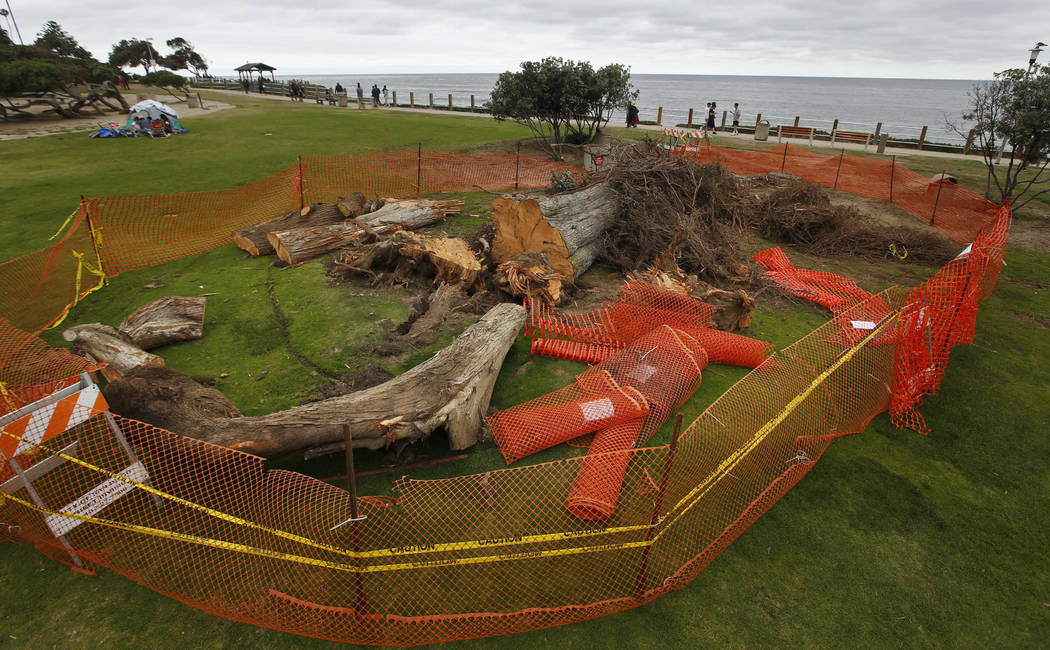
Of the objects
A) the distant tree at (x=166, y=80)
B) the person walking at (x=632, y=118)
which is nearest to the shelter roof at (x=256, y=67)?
the distant tree at (x=166, y=80)

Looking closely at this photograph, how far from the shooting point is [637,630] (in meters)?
3.37

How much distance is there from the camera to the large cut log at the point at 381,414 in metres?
4.14

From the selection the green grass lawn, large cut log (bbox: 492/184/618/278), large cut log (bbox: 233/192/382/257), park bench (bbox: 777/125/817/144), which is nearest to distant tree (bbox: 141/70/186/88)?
the green grass lawn

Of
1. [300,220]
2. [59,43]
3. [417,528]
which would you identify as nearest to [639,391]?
[417,528]

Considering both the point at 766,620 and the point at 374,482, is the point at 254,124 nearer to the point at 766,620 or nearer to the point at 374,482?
the point at 374,482

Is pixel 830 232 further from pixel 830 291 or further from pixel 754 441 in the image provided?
pixel 754 441

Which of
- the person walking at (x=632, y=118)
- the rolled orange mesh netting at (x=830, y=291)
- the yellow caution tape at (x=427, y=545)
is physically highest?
the person walking at (x=632, y=118)

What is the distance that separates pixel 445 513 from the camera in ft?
13.5

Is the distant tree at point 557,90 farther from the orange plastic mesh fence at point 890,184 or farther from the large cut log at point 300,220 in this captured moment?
the large cut log at point 300,220

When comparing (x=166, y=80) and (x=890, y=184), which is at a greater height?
(x=166, y=80)

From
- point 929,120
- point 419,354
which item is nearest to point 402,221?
point 419,354

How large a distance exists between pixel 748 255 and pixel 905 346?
394 centimetres

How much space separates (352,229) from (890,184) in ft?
44.4

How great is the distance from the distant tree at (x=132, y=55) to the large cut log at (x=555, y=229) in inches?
3103
